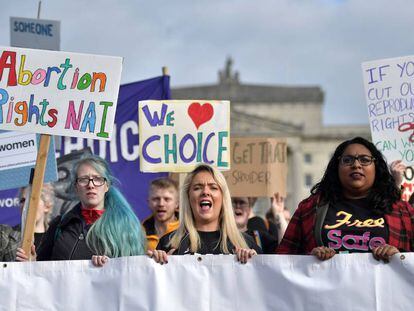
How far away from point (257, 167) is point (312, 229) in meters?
3.73

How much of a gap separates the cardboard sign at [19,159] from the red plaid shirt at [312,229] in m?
1.96

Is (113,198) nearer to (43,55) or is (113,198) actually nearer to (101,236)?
(101,236)

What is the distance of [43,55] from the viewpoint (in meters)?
5.64

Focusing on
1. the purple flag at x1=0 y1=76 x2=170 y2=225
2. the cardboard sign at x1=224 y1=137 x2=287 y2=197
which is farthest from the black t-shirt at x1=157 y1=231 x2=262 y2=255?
the purple flag at x1=0 y1=76 x2=170 y2=225

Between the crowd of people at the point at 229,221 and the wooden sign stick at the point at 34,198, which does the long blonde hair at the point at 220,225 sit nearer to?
the crowd of people at the point at 229,221

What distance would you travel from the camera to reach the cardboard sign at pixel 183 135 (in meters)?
7.31

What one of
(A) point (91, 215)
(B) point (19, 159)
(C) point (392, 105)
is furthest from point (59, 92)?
(C) point (392, 105)

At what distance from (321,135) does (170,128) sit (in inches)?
3529

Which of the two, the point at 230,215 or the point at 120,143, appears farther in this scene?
the point at 120,143

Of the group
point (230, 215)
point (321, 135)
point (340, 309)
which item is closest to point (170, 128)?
point (230, 215)

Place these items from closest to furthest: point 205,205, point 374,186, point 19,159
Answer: point 374,186 < point 205,205 < point 19,159

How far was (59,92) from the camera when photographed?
5.59 m

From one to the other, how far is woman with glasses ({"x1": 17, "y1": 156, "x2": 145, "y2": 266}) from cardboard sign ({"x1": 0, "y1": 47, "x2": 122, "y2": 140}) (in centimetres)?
23

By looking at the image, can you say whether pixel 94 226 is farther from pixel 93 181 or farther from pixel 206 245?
pixel 206 245
